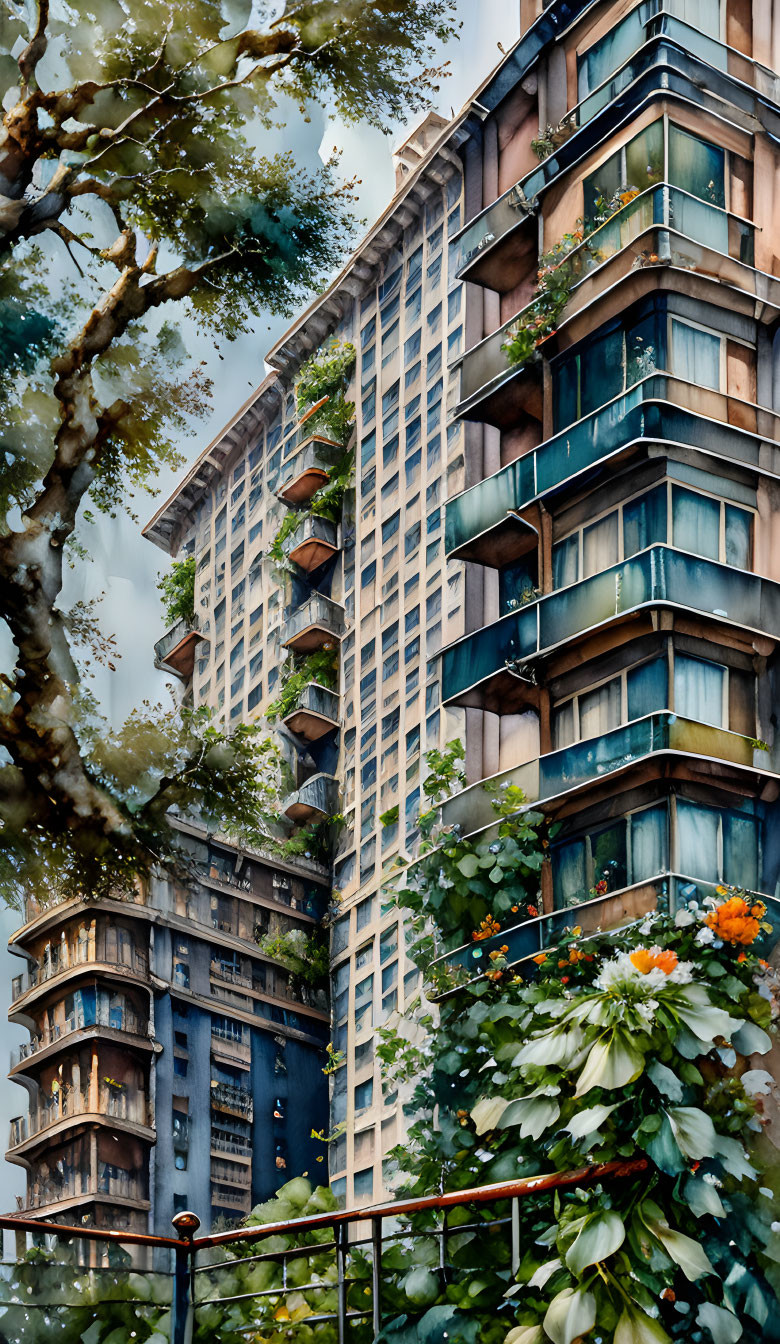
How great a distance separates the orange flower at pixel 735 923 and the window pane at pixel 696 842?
13.4 inches

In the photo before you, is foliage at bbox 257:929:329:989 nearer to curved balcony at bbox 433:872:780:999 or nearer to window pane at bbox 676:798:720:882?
curved balcony at bbox 433:872:780:999

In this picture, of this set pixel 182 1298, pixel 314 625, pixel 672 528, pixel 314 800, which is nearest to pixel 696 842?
pixel 672 528

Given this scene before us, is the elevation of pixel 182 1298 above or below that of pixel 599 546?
below

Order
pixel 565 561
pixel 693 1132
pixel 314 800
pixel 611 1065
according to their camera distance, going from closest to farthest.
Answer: pixel 693 1132
pixel 611 1065
pixel 565 561
pixel 314 800

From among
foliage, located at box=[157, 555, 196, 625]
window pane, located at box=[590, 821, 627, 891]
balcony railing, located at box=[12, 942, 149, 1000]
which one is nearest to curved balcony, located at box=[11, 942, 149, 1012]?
balcony railing, located at box=[12, 942, 149, 1000]

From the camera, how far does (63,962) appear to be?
10.2 m

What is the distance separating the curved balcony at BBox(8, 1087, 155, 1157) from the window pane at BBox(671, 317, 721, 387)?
4.97 m

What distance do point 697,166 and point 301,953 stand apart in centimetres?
519

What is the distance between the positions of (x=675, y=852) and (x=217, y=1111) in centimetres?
361

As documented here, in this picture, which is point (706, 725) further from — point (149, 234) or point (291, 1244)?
point (149, 234)

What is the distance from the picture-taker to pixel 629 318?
32.0 feet

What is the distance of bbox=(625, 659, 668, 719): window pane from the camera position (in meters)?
9.05

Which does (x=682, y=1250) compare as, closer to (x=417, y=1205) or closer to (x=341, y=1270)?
(x=417, y=1205)

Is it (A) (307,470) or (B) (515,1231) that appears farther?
(A) (307,470)
